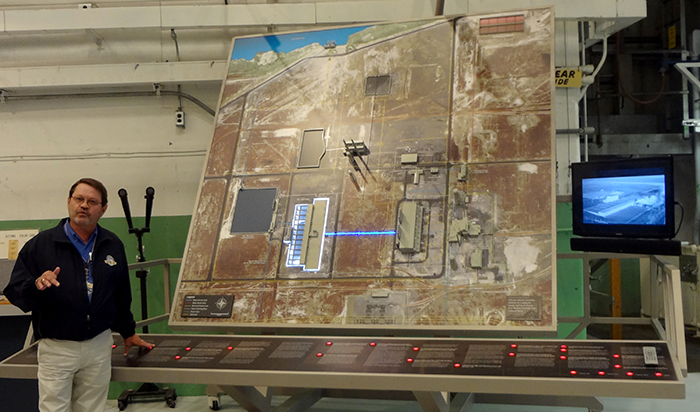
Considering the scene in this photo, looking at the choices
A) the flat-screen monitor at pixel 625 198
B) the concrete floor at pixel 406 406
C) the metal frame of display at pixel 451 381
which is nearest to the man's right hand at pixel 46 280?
the metal frame of display at pixel 451 381

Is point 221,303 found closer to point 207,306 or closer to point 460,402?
point 207,306

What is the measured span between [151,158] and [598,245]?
3476mm

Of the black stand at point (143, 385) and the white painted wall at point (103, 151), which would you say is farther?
the white painted wall at point (103, 151)

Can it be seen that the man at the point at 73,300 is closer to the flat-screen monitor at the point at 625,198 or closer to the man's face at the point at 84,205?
the man's face at the point at 84,205

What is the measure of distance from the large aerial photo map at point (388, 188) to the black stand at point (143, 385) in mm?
884

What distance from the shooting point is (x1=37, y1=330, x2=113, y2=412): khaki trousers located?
246cm

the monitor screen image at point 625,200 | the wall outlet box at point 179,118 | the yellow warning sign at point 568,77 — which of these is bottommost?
the monitor screen image at point 625,200

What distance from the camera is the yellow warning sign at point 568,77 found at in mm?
4320

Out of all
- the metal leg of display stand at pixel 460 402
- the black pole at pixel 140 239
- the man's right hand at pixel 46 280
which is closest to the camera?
the man's right hand at pixel 46 280

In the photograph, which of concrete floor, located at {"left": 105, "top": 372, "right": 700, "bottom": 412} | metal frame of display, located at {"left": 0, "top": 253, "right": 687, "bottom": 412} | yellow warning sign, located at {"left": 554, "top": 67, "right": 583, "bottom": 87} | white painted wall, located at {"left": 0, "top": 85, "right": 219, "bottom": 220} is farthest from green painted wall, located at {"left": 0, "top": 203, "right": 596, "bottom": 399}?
yellow warning sign, located at {"left": 554, "top": 67, "right": 583, "bottom": 87}

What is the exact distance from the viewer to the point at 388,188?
3160mm

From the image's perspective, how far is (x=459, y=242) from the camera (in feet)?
9.57

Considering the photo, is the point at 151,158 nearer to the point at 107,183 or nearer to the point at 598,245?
the point at 107,183

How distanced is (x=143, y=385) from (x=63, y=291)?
2.09 m
